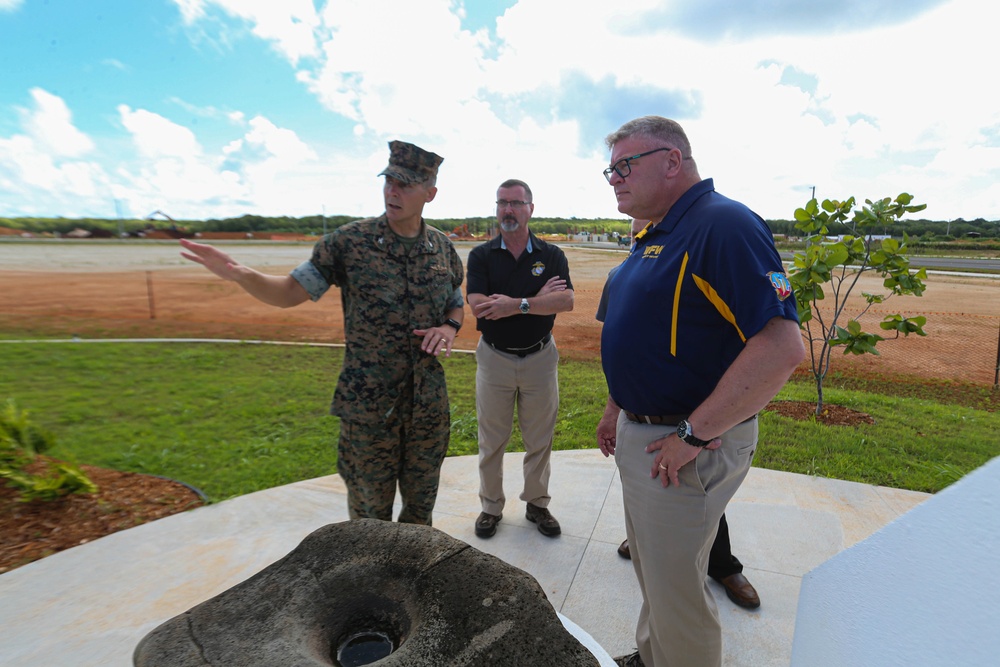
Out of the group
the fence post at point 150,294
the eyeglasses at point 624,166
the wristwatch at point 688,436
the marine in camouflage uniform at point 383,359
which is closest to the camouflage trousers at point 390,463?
the marine in camouflage uniform at point 383,359

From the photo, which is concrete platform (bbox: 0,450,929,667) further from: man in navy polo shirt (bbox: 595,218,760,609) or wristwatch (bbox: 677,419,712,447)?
wristwatch (bbox: 677,419,712,447)

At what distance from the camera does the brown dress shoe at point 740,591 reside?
2707mm

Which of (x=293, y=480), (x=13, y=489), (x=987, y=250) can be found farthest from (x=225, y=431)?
(x=987, y=250)

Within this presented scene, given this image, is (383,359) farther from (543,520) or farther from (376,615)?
(543,520)

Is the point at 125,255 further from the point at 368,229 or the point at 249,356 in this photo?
the point at 368,229

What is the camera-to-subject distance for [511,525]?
140 inches

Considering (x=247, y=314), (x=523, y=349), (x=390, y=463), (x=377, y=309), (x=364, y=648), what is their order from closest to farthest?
1. (x=364, y=648)
2. (x=377, y=309)
3. (x=390, y=463)
4. (x=523, y=349)
5. (x=247, y=314)

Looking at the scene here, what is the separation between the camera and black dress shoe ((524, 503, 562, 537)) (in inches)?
133

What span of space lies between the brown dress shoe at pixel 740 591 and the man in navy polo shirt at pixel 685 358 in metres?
0.95

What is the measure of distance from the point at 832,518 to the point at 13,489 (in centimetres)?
557

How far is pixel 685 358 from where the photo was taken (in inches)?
69.9

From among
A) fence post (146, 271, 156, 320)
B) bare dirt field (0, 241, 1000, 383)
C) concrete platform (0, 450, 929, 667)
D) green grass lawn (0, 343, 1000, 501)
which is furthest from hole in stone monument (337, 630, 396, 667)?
fence post (146, 271, 156, 320)

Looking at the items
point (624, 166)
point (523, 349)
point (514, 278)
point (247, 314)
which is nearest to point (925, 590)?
point (624, 166)

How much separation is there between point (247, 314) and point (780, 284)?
1672 cm
